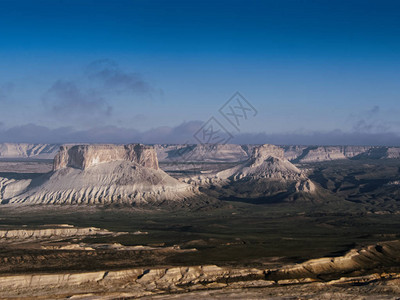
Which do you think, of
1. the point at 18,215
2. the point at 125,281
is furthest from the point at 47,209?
the point at 125,281

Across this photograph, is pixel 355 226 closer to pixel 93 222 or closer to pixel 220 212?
pixel 220 212

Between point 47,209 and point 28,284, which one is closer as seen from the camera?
point 28,284

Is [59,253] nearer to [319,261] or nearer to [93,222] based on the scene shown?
[319,261]

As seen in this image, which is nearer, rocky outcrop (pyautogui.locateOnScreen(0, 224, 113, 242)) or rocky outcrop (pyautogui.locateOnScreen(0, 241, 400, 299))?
rocky outcrop (pyautogui.locateOnScreen(0, 241, 400, 299))

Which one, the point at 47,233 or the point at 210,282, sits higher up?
the point at 210,282

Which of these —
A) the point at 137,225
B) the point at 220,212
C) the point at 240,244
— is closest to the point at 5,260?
the point at 240,244

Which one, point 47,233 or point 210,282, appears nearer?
point 210,282

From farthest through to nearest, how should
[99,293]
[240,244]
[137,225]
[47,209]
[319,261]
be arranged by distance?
[47,209] < [137,225] < [240,244] < [319,261] < [99,293]

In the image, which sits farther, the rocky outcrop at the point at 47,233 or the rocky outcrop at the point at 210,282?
the rocky outcrop at the point at 47,233

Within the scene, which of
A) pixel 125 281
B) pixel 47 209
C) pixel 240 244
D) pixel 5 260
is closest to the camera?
pixel 125 281
